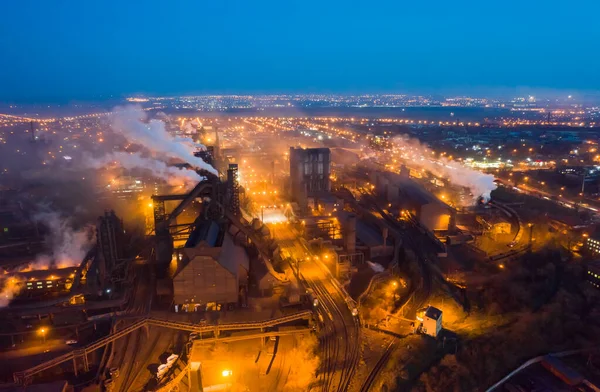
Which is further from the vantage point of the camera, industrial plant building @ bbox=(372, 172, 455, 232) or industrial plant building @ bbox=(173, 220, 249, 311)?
industrial plant building @ bbox=(372, 172, 455, 232)

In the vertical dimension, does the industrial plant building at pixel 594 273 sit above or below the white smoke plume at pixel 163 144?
below

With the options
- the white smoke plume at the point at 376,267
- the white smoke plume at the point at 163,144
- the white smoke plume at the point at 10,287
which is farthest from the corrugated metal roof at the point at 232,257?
the white smoke plume at the point at 10,287

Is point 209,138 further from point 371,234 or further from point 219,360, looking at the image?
point 219,360

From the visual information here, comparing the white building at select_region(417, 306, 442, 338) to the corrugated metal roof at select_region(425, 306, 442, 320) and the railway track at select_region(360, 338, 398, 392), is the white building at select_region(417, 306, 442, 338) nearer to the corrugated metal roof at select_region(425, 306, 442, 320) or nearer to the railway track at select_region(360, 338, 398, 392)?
the corrugated metal roof at select_region(425, 306, 442, 320)

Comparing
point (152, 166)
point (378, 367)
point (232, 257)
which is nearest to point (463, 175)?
point (152, 166)

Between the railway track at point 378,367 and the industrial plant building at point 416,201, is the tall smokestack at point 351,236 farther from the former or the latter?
the railway track at point 378,367

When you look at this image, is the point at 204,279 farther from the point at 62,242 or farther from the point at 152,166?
the point at 152,166

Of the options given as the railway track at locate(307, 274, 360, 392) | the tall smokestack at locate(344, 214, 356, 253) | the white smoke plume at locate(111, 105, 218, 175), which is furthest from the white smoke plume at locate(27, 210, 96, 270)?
the tall smokestack at locate(344, 214, 356, 253)
